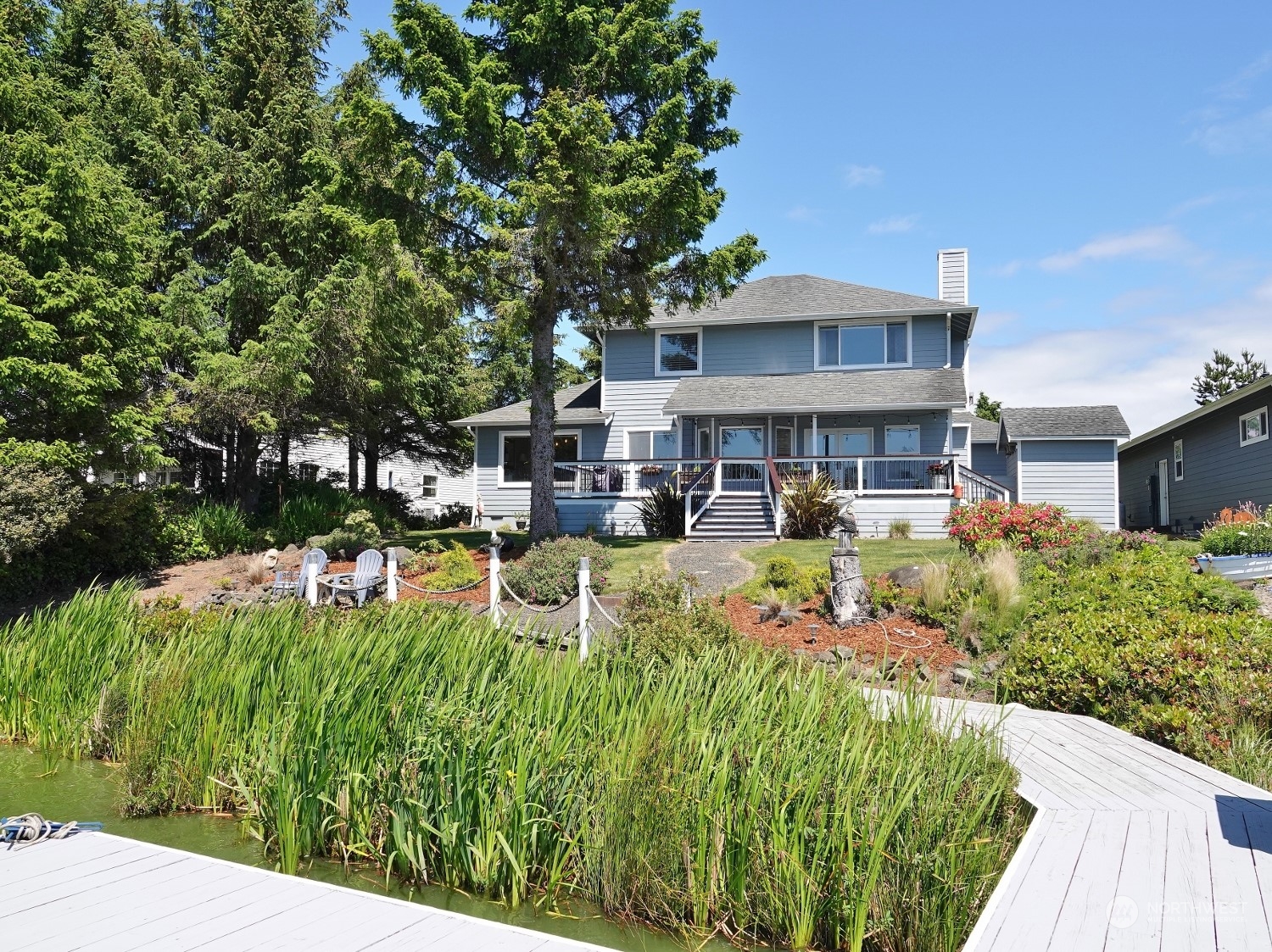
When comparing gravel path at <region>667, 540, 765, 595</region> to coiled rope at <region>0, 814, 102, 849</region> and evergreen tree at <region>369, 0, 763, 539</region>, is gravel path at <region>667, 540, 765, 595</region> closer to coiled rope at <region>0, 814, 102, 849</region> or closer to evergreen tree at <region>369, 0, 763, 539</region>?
evergreen tree at <region>369, 0, 763, 539</region>

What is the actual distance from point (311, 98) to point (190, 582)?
12.3 metres

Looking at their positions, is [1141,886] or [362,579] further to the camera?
[362,579]

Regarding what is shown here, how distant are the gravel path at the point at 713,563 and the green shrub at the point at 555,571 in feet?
4.63

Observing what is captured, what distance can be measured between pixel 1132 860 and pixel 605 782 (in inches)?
99.3

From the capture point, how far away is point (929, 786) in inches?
155

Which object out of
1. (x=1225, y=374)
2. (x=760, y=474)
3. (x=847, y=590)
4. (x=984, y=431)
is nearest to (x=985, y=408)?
(x=1225, y=374)

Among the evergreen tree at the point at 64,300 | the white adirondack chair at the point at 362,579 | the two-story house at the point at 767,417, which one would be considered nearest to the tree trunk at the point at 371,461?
the two-story house at the point at 767,417

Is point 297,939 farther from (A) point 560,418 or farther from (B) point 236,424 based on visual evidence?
(A) point 560,418

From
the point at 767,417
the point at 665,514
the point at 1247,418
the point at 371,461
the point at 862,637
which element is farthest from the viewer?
the point at 371,461

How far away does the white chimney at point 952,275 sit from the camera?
23903mm

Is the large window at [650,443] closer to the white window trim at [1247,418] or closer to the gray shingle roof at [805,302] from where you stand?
the gray shingle roof at [805,302]

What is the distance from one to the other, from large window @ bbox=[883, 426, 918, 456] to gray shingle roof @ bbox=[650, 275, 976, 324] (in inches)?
126

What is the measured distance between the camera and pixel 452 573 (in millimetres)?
14648

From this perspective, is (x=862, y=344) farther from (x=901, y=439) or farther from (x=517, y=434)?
(x=517, y=434)
